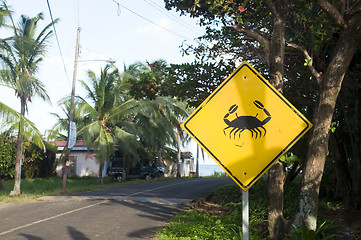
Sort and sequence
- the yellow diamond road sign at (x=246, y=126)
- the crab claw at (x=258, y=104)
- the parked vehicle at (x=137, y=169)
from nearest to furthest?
1. the yellow diamond road sign at (x=246, y=126)
2. the crab claw at (x=258, y=104)
3. the parked vehicle at (x=137, y=169)

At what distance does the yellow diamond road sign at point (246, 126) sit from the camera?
388 cm

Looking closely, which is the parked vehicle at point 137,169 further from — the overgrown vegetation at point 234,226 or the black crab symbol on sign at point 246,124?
the black crab symbol on sign at point 246,124

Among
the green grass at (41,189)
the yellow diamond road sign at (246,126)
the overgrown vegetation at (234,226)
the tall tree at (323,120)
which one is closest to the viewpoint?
the yellow diamond road sign at (246,126)

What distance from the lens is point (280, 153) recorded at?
390 centimetres

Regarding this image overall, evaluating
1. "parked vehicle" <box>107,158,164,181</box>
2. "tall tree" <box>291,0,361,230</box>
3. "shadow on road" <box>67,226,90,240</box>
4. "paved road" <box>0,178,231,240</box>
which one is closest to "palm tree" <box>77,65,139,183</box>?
"parked vehicle" <box>107,158,164,181</box>

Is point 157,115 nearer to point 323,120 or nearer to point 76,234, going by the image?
point 76,234

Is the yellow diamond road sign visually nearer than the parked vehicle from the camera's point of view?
Answer: Yes

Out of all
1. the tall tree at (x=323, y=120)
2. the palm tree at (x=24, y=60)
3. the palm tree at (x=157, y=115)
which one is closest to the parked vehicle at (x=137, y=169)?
the palm tree at (x=157, y=115)

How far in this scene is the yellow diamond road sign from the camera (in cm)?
388

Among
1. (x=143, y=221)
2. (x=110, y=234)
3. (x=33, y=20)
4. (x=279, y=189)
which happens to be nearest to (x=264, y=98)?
(x=279, y=189)

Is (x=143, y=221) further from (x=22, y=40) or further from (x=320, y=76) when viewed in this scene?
(x=22, y=40)

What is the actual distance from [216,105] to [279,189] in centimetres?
337

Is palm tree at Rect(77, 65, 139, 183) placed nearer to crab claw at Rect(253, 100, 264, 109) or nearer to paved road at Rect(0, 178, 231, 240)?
paved road at Rect(0, 178, 231, 240)

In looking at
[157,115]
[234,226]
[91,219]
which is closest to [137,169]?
[157,115]
